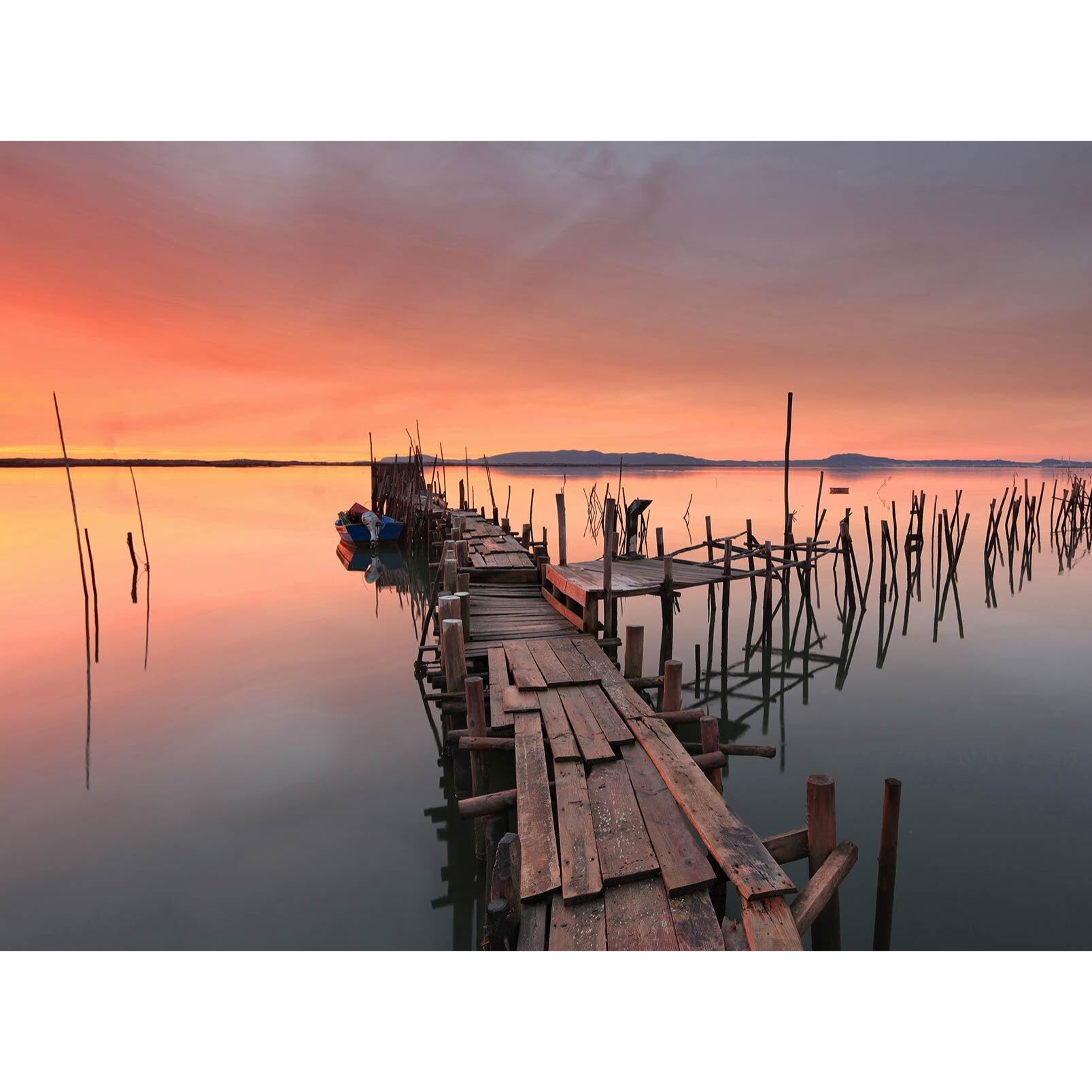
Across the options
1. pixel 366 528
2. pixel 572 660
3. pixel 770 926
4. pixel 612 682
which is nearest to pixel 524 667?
pixel 572 660

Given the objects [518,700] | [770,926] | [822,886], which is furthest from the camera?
[518,700]

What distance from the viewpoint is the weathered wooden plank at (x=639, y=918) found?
11.0ft

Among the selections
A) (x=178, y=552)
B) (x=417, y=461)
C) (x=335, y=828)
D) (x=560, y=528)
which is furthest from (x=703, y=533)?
(x=335, y=828)

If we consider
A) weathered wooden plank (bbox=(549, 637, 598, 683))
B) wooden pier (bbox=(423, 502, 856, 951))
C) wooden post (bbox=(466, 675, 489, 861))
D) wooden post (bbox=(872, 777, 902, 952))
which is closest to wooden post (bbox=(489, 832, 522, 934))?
wooden pier (bbox=(423, 502, 856, 951))

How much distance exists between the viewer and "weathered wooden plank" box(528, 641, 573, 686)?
711cm

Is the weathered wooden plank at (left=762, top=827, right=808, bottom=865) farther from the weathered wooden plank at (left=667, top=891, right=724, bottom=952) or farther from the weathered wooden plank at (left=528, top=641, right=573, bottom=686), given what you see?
the weathered wooden plank at (left=528, top=641, right=573, bottom=686)

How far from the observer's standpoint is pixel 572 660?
7.93m

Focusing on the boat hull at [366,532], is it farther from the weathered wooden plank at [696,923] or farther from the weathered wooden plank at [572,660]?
the weathered wooden plank at [696,923]

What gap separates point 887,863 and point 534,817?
9.27 feet

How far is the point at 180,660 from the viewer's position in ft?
42.9

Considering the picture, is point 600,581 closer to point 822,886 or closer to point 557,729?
point 557,729

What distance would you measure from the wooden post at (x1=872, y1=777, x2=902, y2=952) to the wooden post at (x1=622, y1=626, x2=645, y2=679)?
327 cm

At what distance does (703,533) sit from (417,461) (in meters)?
17.3

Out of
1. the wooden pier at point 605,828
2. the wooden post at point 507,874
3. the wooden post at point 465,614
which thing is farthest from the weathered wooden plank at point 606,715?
the wooden post at point 465,614
